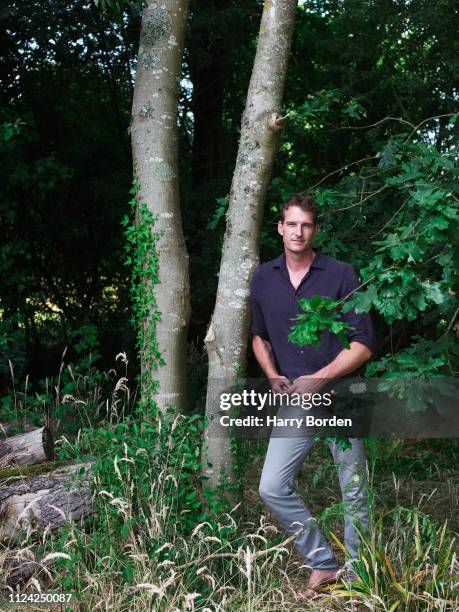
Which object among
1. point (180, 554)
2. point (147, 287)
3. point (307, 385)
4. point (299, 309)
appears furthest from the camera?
point (147, 287)

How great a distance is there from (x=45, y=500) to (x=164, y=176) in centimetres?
205

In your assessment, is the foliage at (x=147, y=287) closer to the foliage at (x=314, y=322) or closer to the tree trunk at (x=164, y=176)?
the tree trunk at (x=164, y=176)

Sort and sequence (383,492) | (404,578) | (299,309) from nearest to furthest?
(404,578) < (299,309) < (383,492)

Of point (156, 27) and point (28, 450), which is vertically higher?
point (156, 27)

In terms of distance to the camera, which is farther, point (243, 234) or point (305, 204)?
point (243, 234)

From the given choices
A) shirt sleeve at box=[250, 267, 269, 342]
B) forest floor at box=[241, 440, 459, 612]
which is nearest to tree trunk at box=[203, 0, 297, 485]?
shirt sleeve at box=[250, 267, 269, 342]

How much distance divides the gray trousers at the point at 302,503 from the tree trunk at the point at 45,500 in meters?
1.08

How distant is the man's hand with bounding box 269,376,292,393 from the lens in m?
4.32

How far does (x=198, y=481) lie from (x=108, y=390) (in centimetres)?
505

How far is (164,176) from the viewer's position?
16.3 feet

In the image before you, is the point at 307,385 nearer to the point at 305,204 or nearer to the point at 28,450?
the point at 305,204

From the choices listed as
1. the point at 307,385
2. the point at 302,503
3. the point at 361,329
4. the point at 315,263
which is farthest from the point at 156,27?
the point at 302,503

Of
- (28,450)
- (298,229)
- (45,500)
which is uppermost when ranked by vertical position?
(298,229)

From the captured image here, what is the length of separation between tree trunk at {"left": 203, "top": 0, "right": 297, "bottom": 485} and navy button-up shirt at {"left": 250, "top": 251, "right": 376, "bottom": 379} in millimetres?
218
